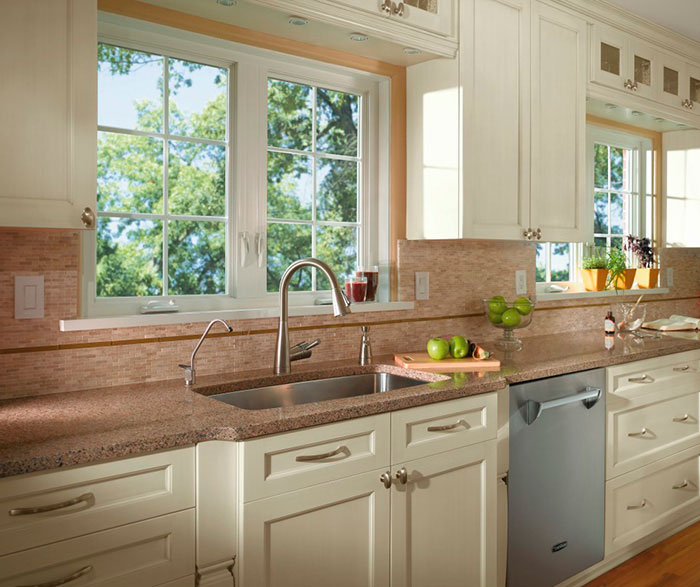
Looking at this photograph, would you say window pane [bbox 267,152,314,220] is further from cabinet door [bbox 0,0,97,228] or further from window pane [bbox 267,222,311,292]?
cabinet door [bbox 0,0,97,228]

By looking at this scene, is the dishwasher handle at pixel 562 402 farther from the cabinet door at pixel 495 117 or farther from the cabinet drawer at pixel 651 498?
the cabinet door at pixel 495 117

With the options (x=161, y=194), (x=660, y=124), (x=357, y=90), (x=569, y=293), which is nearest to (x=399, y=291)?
(x=357, y=90)

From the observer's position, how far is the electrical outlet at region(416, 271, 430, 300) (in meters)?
2.77

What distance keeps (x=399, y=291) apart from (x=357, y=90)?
34.1 inches

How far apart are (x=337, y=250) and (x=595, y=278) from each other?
70.1 inches

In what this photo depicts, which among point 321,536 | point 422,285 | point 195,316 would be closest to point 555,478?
point 422,285

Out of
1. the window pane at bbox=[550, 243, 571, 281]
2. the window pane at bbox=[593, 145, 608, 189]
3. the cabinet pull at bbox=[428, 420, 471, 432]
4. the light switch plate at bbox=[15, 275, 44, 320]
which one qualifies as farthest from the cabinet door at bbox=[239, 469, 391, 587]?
the window pane at bbox=[593, 145, 608, 189]

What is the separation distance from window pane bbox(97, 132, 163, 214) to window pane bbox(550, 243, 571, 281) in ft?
7.67

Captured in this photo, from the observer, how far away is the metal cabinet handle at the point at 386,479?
1.79m

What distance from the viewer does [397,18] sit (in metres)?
2.30

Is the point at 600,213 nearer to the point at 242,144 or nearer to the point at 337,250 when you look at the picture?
the point at 337,250

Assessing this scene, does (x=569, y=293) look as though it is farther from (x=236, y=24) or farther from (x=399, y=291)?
(x=236, y=24)

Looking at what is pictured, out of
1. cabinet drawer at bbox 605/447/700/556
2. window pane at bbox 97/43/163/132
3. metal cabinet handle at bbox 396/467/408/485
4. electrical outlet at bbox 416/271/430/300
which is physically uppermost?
window pane at bbox 97/43/163/132

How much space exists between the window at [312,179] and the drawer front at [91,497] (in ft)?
3.72
